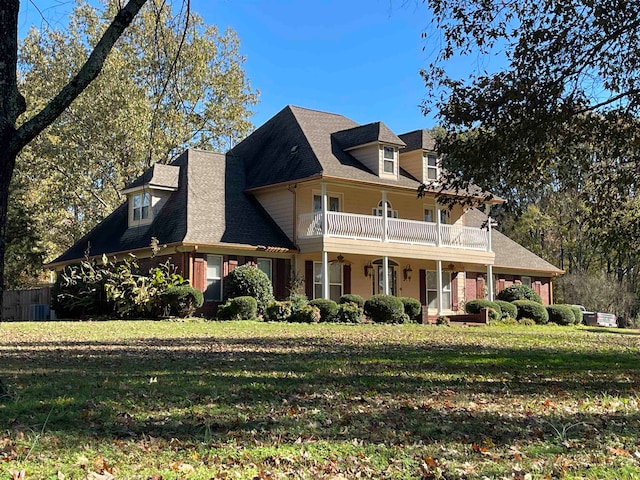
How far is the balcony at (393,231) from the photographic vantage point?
84.3 ft

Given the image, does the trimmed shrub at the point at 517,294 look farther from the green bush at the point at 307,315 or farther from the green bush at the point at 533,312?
the green bush at the point at 307,315

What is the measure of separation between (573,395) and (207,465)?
16.1 ft

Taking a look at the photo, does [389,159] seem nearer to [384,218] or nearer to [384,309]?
[384,218]

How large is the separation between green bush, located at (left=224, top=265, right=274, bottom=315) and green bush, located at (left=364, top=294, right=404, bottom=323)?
11.2 ft

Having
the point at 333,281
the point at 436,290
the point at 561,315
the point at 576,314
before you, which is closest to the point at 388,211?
the point at 333,281

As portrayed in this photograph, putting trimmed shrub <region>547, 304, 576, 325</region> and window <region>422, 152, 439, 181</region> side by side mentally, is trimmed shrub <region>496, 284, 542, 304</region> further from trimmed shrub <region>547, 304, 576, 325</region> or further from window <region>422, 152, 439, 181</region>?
window <region>422, 152, 439, 181</region>

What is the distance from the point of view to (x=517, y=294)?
101 ft

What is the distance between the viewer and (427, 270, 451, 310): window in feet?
101

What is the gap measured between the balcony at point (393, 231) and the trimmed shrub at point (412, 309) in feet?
10.6

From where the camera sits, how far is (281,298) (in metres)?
26.0

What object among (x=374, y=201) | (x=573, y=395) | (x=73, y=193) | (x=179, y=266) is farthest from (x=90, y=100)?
(x=573, y=395)

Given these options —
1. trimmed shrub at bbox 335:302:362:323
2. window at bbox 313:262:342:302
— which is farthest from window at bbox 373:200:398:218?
trimmed shrub at bbox 335:302:362:323

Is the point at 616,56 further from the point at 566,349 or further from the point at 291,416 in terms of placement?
the point at 291,416

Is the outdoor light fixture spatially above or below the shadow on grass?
above
